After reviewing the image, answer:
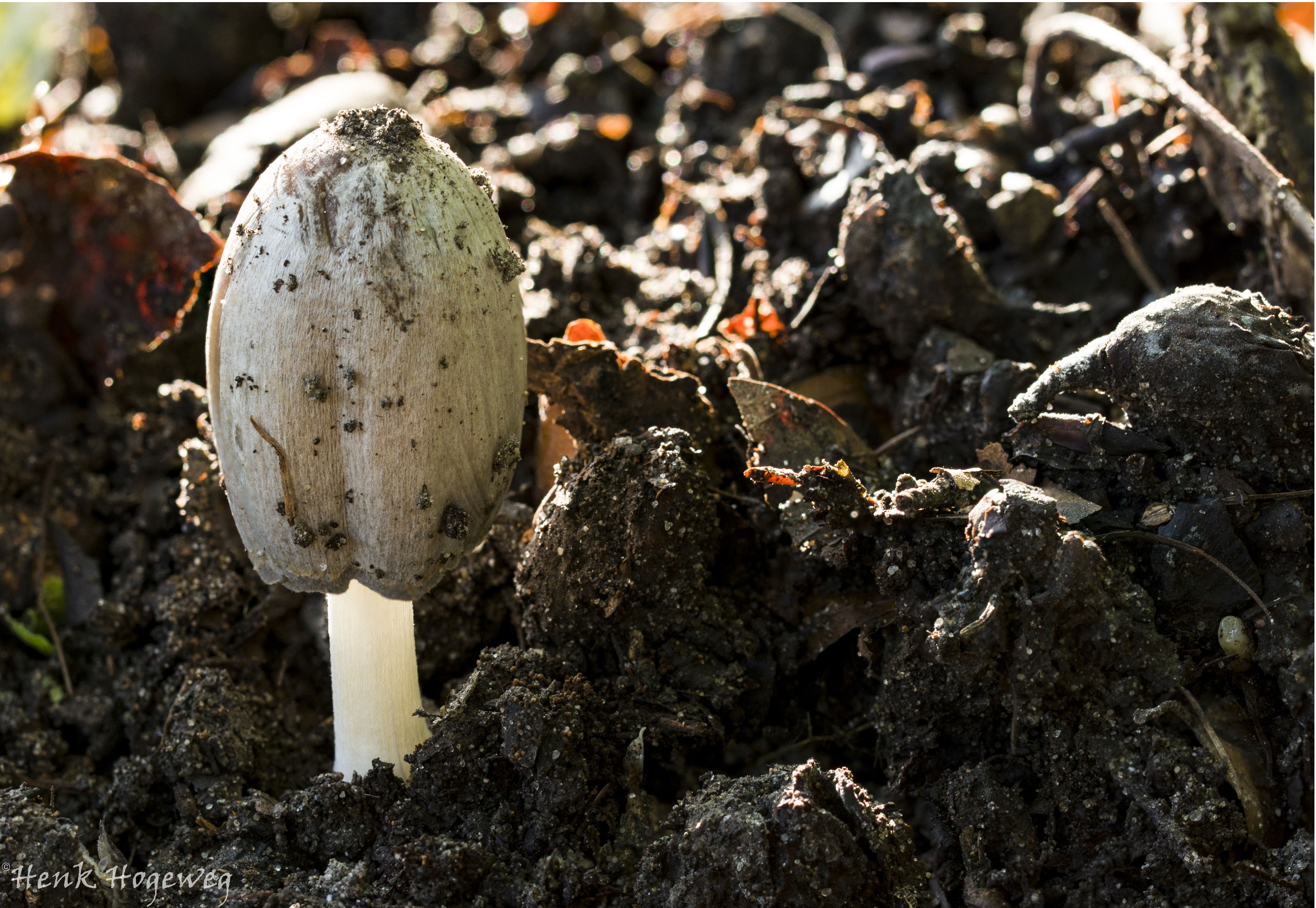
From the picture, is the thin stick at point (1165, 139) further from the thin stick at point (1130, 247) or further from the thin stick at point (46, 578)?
the thin stick at point (46, 578)

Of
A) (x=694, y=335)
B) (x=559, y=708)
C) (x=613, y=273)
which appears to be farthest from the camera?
(x=613, y=273)

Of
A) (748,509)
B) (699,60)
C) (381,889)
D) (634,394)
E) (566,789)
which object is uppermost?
(699,60)

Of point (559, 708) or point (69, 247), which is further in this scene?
point (69, 247)

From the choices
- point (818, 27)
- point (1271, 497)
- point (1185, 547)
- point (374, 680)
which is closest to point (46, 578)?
point (374, 680)

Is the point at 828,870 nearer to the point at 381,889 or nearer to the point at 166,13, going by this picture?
the point at 381,889

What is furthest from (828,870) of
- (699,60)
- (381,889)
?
(699,60)

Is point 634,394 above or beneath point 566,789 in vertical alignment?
above

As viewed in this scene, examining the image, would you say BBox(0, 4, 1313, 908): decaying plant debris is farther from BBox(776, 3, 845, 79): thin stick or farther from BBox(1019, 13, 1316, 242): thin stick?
BBox(776, 3, 845, 79): thin stick
